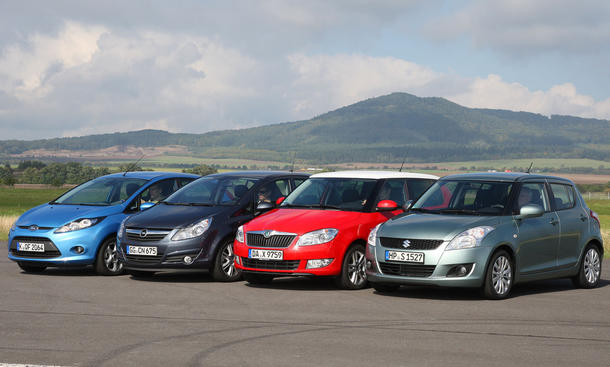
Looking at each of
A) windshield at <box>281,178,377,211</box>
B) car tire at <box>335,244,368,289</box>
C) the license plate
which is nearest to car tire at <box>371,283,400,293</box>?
car tire at <box>335,244,368,289</box>

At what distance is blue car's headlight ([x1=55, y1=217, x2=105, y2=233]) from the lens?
48.0ft

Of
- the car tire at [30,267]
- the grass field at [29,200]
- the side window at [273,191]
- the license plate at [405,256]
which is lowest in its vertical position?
the grass field at [29,200]

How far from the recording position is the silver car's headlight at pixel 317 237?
12.7 m

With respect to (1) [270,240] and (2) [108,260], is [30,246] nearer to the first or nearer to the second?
(2) [108,260]

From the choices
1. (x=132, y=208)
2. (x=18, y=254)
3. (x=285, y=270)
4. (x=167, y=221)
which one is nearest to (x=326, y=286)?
(x=285, y=270)

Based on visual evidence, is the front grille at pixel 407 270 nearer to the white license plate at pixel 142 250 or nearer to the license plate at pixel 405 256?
the license plate at pixel 405 256

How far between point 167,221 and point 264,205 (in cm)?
154

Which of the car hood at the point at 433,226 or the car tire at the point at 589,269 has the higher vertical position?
the car hood at the point at 433,226

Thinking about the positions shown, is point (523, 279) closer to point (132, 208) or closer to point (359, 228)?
point (359, 228)

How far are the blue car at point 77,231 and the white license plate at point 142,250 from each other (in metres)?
1.03

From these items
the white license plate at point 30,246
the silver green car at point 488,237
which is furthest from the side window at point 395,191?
the white license plate at point 30,246

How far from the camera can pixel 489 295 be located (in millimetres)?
11750

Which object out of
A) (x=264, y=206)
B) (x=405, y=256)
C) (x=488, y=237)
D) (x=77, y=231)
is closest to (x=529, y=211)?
(x=488, y=237)

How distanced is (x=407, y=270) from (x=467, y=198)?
1609 millimetres
